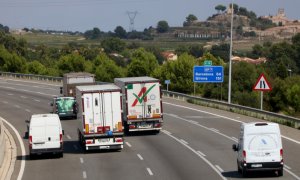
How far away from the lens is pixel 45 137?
113ft

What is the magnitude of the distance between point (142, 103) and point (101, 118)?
21.3ft

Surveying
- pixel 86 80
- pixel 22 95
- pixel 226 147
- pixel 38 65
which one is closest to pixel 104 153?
pixel 226 147

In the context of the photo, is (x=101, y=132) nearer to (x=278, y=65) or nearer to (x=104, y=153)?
(x=104, y=153)

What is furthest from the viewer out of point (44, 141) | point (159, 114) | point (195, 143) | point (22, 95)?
point (22, 95)

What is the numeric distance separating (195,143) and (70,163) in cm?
860

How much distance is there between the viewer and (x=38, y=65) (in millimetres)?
139125

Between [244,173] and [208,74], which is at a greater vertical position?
[208,74]

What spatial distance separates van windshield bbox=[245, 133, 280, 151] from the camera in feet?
87.1

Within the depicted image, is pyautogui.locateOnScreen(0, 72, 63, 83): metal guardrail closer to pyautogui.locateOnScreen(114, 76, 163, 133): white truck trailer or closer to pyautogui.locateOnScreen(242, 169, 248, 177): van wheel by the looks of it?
pyautogui.locateOnScreen(114, 76, 163, 133): white truck trailer

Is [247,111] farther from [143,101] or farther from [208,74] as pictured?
[143,101]

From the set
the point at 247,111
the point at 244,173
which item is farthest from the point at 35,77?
the point at 244,173

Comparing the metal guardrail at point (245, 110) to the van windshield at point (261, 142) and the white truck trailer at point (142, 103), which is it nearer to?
the white truck trailer at point (142, 103)

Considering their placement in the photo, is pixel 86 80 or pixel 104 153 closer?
pixel 104 153

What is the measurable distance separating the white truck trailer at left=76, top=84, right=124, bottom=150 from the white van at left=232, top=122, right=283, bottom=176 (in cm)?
1054
